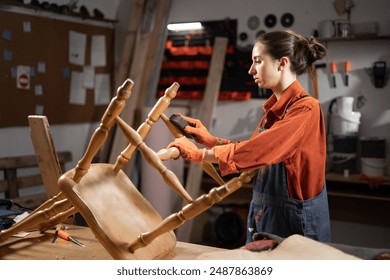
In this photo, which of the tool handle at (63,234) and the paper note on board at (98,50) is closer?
the tool handle at (63,234)

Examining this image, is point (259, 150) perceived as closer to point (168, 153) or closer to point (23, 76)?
point (168, 153)

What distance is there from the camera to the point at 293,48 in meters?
1.70

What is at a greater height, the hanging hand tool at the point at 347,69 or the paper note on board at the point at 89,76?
the hanging hand tool at the point at 347,69

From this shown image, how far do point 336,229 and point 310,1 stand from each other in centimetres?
182

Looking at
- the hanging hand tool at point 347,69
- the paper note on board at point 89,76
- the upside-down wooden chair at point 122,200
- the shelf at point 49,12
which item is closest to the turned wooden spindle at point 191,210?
the upside-down wooden chair at point 122,200

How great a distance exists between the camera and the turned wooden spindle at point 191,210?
4.20 feet

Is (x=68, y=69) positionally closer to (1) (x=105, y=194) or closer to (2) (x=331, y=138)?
(2) (x=331, y=138)

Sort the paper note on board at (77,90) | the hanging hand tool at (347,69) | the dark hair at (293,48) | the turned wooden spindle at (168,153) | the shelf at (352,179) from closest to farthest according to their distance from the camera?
the turned wooden spindle at (168,153), the dark hair at (293,48), the shelf at (352,179), the hanging hand tool at (347,69), the paper note on board at (77,90)

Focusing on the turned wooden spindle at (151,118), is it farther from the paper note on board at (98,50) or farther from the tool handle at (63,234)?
the paper note on board at (98,50)

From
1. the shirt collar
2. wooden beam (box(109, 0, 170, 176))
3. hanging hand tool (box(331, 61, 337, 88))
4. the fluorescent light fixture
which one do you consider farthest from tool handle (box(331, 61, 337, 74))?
the shirt collar

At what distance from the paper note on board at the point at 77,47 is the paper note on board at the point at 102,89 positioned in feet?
0.86

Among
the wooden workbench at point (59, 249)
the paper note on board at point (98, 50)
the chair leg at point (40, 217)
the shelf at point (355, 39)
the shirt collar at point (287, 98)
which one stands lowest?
the wooden workbench at point (59, 249)

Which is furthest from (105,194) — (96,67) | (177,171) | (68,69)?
(96,67)

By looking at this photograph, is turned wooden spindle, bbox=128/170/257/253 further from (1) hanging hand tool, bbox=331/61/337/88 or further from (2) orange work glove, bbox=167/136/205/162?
(1) hanging hand tool, bbox=331/61/337/88
